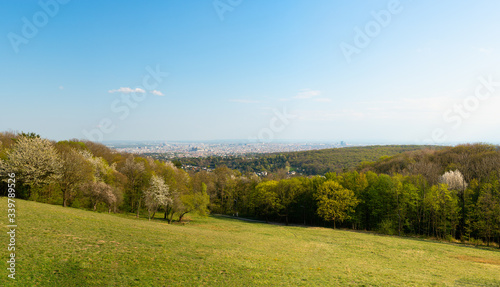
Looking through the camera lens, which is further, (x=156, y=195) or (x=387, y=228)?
(x=387, y=228)

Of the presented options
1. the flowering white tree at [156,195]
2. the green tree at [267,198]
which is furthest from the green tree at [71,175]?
the green tree at [267,198]

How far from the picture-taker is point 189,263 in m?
15.6

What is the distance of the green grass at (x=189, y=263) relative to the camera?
12.4 meters

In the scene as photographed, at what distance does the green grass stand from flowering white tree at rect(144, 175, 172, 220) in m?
19.1

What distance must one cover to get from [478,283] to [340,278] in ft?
32.9

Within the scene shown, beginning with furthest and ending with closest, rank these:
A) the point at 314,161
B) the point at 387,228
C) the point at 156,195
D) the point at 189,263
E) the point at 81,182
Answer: the point at 314,161
the point at 387,228
the point at 156,195
the point at 81,182
the point at 189,263

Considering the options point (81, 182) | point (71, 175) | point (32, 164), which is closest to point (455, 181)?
point (81, 182)

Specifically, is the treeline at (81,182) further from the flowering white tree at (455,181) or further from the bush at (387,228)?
the flowering white tree at (455,181)

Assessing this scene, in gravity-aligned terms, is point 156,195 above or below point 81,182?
below

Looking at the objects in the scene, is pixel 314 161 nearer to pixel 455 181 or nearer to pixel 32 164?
pixel 455 181

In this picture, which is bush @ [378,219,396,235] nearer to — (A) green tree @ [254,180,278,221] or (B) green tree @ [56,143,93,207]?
(A) green tree @ [254,180,278,221]

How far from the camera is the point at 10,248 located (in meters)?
13.7

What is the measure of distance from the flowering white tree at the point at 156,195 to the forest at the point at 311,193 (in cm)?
18

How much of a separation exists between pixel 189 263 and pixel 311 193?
47854mm
